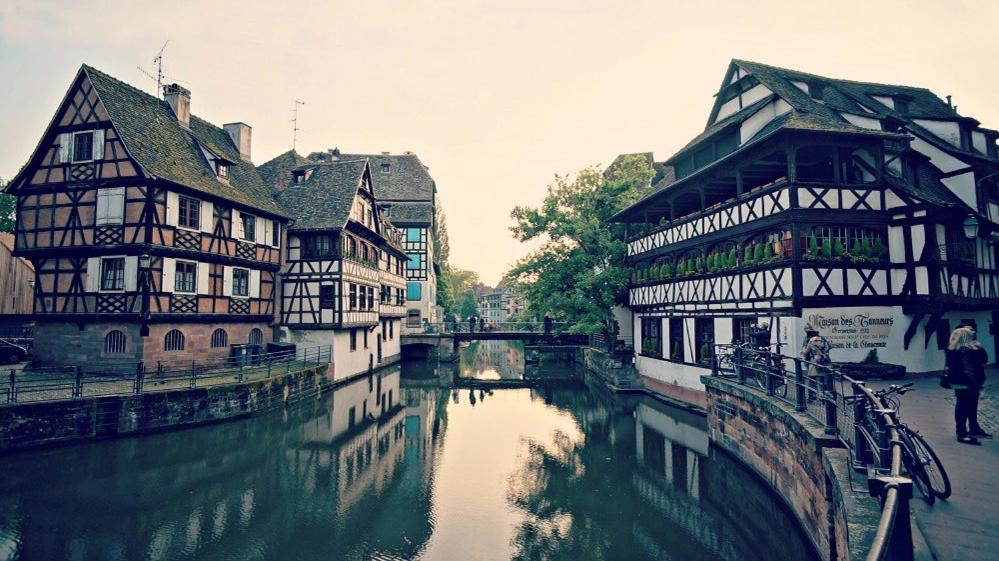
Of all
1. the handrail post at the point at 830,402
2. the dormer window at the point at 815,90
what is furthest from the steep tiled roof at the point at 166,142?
the dormer window at the point at 815,90

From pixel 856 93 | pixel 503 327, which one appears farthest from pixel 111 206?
pixel 856 93

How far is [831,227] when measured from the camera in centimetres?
1739

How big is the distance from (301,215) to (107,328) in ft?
38.0

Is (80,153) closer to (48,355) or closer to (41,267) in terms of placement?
(41,267)

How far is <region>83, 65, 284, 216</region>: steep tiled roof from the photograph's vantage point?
2230 cm

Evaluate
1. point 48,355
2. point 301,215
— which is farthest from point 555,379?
point 48,355

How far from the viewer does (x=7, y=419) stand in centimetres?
1533

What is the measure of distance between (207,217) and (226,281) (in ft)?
10.3

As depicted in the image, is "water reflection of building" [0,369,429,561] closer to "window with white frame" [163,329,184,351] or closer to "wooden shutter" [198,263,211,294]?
"window with white frame" [163,329,184,351]

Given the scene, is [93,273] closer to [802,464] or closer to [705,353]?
[705,353]

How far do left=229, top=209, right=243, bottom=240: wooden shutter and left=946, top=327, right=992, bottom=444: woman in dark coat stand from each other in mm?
26913

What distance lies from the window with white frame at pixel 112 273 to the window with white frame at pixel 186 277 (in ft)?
6.38

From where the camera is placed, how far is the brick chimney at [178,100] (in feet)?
88.0

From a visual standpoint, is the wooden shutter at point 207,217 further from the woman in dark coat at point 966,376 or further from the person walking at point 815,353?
the woman in dark coat at point 966,376
